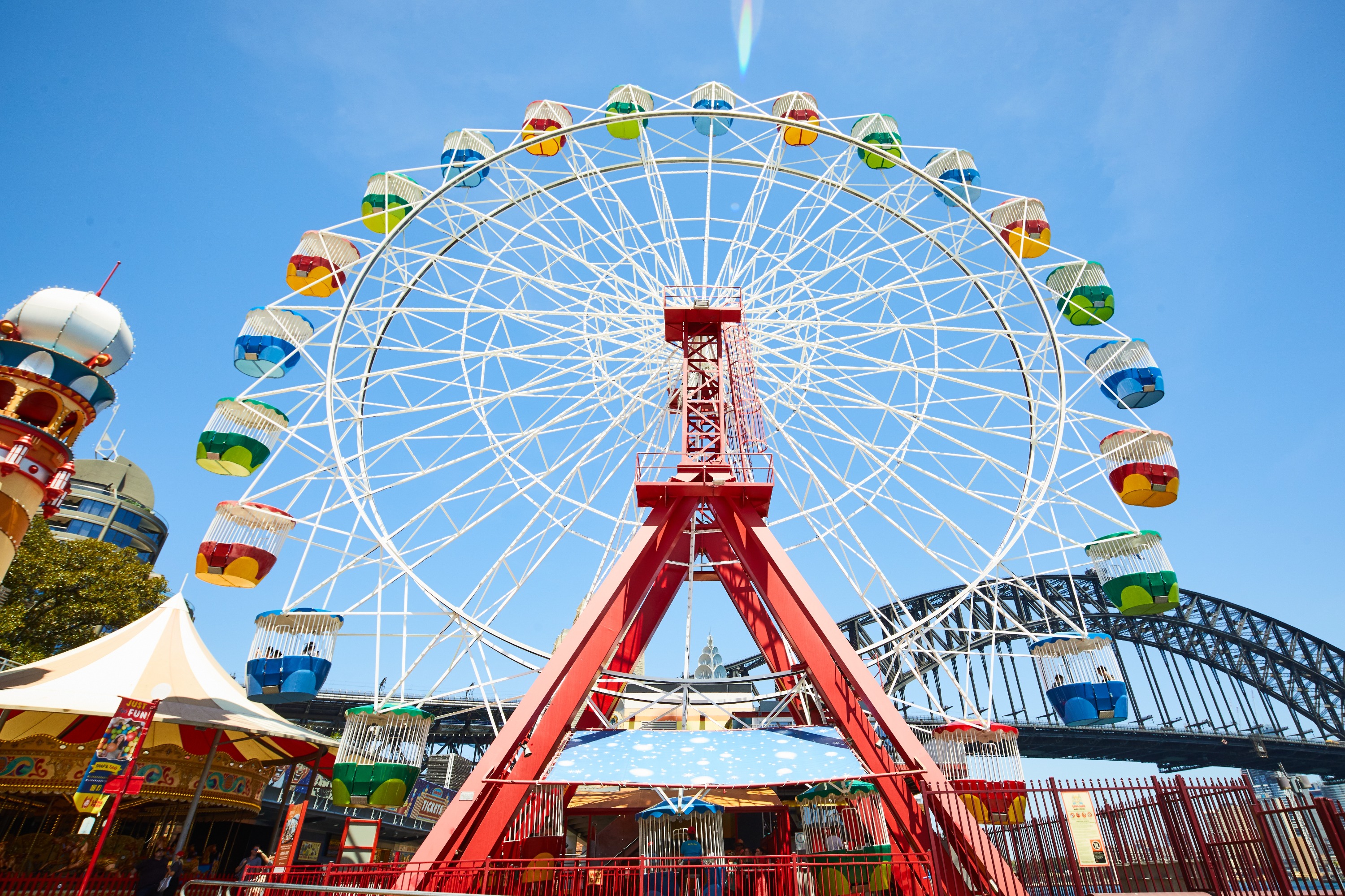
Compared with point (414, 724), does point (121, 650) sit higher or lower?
higher

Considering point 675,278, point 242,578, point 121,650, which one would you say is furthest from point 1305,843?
point 121,650

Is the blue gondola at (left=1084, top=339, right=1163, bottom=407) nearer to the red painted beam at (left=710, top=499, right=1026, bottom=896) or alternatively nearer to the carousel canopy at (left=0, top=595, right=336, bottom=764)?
the red painted beam at (left=710, top=499, right=1026, bottom=896)

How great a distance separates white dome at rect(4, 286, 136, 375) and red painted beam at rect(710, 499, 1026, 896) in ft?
45.5

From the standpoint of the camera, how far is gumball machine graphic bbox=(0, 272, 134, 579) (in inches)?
539

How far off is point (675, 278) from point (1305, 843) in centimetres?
1451

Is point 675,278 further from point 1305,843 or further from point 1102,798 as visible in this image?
point 1305,843

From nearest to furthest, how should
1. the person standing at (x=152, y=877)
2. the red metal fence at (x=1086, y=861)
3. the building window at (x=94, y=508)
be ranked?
the red metal fence at (x=1086, y=861) < the person standing at (x=152, y=877) < the building window at (x=94, y=508)

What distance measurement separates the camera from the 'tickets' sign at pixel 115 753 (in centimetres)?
1037

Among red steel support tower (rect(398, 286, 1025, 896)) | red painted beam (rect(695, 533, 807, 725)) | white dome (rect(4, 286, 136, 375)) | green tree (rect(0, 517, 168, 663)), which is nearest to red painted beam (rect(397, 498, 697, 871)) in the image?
red steel support tower (rect(398, 286, 1025, 896))

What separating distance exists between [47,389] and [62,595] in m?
17.6

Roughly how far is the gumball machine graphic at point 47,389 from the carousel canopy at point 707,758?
35.6 ft

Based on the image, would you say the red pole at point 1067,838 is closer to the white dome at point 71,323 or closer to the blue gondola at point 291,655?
the blue gondola at point 291,655

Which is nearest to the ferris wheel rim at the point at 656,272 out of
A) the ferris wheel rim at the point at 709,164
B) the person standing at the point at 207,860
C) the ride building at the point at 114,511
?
the ferris wheel rim at the point at 709,164

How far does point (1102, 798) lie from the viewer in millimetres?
9523
